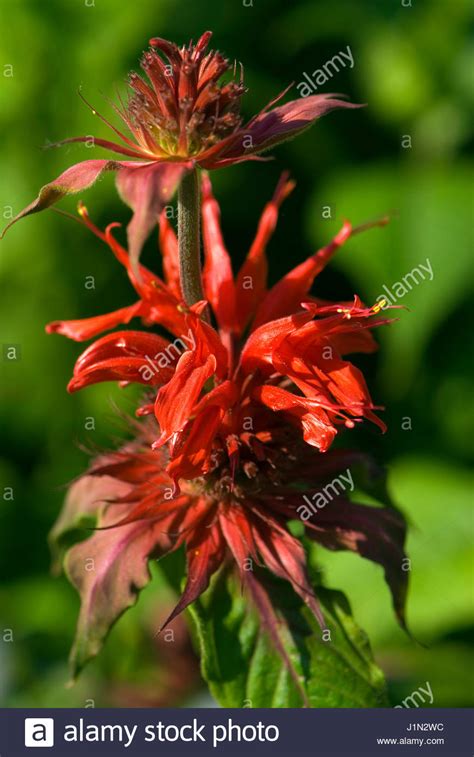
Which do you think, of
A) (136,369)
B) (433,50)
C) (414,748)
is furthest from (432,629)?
(433,50)

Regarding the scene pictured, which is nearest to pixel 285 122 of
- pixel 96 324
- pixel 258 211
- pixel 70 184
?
pixel 70 184

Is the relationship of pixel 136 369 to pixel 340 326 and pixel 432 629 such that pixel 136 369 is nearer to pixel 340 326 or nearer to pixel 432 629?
pixel 340 326

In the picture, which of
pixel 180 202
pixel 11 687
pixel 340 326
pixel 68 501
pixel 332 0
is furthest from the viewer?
pixel 332 0

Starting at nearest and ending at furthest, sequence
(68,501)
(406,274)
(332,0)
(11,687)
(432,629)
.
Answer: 1. (68,501)
2. (432,629)
3. (11,687)
4. (406,274)
5. (332,0)

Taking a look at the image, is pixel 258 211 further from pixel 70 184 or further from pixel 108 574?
pixel 70 184

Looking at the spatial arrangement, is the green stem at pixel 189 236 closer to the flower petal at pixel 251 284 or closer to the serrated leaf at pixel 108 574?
the flower petal at pixel 251 284

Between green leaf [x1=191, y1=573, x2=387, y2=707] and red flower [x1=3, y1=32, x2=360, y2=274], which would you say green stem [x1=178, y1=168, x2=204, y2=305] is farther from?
green leaf [x1=191, y1=573, x2=387, y2=707]
